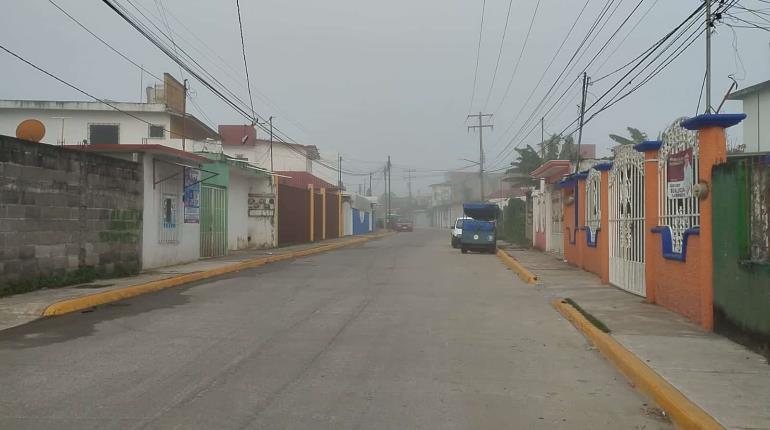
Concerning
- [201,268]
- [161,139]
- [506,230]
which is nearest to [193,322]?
[201,268]

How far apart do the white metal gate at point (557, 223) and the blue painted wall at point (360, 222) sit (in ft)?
129

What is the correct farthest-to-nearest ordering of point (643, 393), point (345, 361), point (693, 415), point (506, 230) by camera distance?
point (506, 230) → point (345, 361) → point (643, 393) → point (693, 415)

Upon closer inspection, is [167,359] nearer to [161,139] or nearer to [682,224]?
[682,224]

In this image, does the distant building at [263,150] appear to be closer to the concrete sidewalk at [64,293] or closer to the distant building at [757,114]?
the distant building at [757,114]

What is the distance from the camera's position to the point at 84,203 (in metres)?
15.5

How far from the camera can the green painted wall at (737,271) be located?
7.78 metres

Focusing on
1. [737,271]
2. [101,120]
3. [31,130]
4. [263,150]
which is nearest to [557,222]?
[31,130]

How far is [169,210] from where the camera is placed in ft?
67.5

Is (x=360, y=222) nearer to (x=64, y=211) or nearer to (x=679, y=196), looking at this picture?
(x=64, y=211)

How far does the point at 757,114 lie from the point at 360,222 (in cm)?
4919

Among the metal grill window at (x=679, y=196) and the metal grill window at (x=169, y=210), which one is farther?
the metal grill window at (x=169, y=210)

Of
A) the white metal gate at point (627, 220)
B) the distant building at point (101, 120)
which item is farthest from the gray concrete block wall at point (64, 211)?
the distant building at point (101, 120)

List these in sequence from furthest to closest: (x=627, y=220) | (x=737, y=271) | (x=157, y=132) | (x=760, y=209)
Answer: (x=157, y=132)
(x=627, y=220)
(x=737, y=271)
(x=760, y=209)

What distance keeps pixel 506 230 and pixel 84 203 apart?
3663 cm
